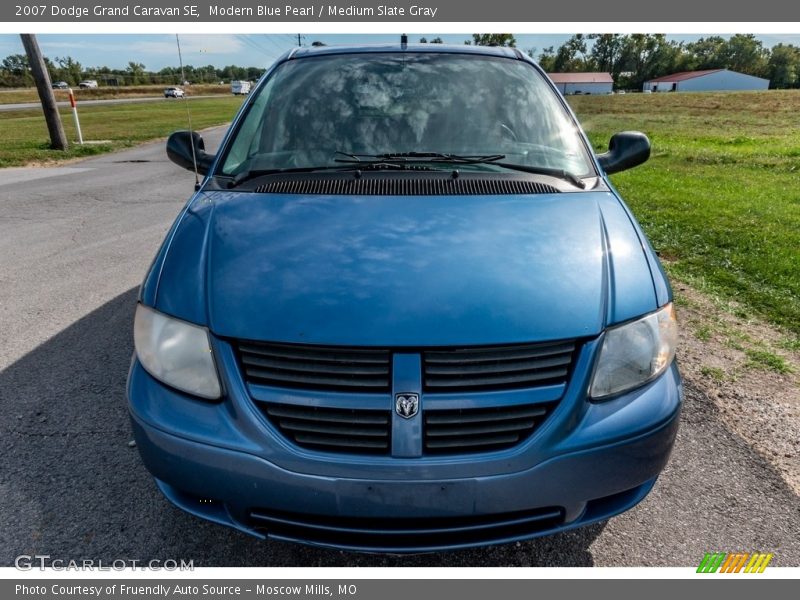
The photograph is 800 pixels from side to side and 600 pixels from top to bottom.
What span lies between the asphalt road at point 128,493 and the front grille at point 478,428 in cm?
63

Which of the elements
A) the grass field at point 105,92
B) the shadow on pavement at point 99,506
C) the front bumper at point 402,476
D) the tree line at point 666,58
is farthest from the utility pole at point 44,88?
the tree line at point 666,58

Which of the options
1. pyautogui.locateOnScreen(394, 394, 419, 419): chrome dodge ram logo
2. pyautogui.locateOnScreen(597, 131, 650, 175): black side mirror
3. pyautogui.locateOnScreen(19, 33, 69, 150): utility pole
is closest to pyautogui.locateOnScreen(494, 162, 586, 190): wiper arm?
pyautogui.locateOnScreen(597, 131, 650, 175): black side mirror

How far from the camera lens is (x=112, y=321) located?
13.0 ft

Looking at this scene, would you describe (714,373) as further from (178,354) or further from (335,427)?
(178,354)

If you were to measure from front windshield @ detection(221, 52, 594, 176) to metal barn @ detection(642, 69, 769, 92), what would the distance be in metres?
111

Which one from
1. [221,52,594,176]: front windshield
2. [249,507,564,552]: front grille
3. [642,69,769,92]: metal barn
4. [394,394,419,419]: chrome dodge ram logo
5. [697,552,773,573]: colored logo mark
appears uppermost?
[221,52,594,176]: front windshield

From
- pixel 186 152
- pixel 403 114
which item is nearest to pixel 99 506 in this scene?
pixel 186 152

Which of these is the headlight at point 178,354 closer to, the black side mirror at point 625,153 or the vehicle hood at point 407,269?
the vehicle hood at point 407,269

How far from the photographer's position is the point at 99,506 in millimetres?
2270

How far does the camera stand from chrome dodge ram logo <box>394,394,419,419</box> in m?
1.63

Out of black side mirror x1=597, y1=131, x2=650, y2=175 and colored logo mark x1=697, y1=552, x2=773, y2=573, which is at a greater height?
black side mirror x1=597, y1=131, x2=650, y2=175

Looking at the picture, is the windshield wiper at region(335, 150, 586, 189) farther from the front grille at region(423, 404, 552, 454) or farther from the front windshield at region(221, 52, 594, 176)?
the front grille at region(423, 404, 552, 454)

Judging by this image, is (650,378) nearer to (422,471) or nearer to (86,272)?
(422,471)

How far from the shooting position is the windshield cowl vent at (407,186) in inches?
93.1
